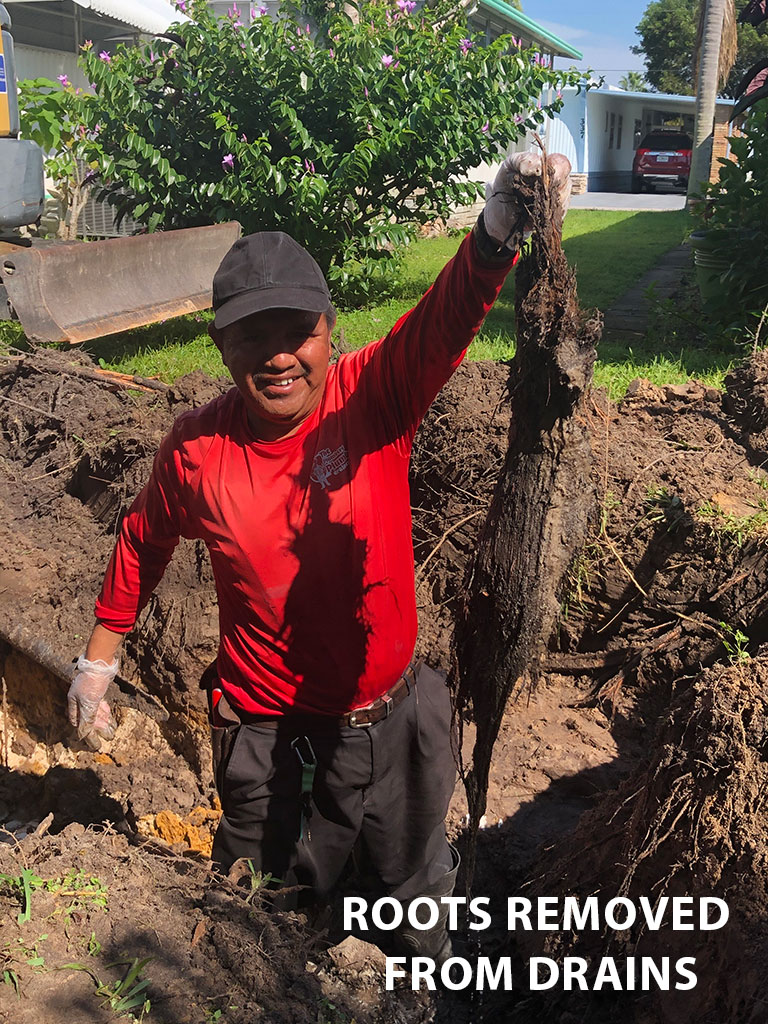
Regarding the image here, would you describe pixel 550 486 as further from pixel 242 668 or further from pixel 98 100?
pixel 98 100

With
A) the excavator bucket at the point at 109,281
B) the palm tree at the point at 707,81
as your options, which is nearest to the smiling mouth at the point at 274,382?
the excavator bucket at the point at 109,281

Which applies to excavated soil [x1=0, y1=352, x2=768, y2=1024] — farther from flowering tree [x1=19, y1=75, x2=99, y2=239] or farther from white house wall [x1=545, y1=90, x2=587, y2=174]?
white house wall [x1=545, y1=90, x2=587, y2=174]

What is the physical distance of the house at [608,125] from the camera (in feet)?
95.2

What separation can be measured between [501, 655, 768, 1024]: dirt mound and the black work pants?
→ 0.58m

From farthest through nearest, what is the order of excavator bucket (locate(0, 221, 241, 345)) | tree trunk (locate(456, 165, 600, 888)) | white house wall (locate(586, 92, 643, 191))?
white house wall (locate(586, 92, 643, 191)) < excavator bucket (locate(0, 221, 241, 345)) < tree trunk (locate(456, 165, 600, 888))

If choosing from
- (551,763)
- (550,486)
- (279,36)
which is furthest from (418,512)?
(279,36)

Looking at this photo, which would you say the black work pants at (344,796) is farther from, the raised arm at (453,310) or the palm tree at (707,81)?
the palm tree at (707,81)

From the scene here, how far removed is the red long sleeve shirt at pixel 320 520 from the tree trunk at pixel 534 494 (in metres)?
0.22

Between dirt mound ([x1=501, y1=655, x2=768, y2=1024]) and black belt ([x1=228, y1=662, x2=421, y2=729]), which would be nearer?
dirt mound ([x1=501, y1=655, x2=768, y2=1024])

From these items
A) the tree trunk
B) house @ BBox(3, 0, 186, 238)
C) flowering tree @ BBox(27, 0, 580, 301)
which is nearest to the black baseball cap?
the tree trunk

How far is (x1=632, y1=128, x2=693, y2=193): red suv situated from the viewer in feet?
97.3

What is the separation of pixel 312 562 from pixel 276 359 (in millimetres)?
558

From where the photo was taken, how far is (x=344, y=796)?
107 inches

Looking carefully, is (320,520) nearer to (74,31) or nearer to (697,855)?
(697,855)
